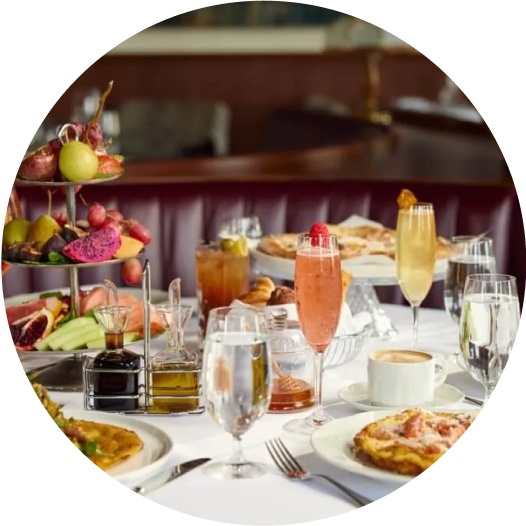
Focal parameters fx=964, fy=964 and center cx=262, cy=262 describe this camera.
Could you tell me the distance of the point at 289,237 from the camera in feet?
8.05

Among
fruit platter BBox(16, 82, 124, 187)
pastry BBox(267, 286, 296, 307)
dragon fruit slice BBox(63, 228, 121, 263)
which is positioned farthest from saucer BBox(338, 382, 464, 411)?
fruit platter BBox(16, 82, 124, 187)

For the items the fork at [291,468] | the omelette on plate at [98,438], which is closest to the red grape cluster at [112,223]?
the omelette on plate at [98,438]

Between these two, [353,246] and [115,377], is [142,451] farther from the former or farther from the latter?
[353,246]

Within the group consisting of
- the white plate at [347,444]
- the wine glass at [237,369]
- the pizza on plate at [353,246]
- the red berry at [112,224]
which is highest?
the red berry at [112,224]

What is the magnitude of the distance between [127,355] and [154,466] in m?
0.35

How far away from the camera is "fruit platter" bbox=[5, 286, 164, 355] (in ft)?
6.16

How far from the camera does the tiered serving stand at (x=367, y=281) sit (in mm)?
2197

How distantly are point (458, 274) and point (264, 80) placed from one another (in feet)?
24.3

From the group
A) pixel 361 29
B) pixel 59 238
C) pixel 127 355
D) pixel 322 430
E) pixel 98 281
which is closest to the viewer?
pixel 322 430

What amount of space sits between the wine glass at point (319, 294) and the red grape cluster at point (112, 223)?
51 centimetres

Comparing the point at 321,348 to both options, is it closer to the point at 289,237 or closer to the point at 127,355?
the point at 127,355

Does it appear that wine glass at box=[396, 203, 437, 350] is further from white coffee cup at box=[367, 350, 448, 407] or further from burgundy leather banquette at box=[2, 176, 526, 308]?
burgundy leather banquette at box=[2, 176, 526, 308]

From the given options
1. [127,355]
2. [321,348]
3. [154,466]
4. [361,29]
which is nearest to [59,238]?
[127,355]

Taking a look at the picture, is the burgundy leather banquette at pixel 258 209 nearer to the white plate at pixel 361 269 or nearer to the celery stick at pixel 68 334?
the white plate at pixel 361 269
